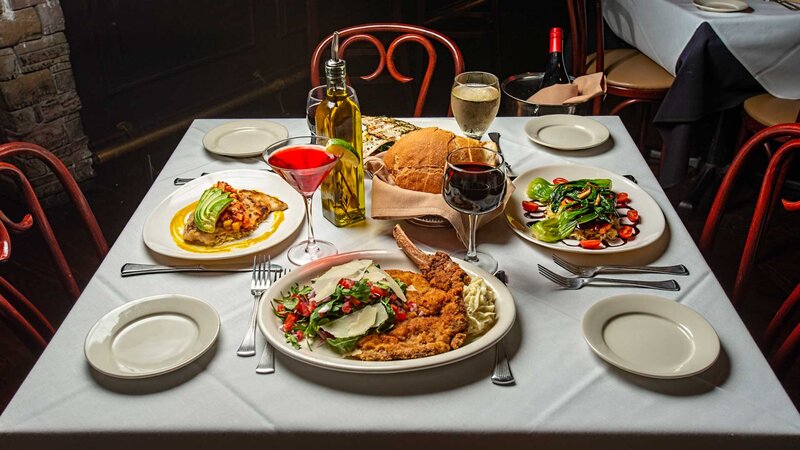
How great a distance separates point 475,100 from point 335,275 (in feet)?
2.04

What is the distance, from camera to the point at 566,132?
5.79ft

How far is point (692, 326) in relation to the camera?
1.05 meters

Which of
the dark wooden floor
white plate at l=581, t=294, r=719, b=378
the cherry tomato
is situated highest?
white plate at l=581, t=294, r=719, b=378

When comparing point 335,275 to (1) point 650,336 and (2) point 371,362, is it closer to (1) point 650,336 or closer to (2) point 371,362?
(2) point 371,362

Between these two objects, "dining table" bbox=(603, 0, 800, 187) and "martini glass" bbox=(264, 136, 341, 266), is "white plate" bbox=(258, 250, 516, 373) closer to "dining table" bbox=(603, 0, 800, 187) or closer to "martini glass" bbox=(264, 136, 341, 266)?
"martini glass" bbox=(264, 136, 341, 266)

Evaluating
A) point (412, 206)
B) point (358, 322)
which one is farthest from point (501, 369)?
point (412, 206)

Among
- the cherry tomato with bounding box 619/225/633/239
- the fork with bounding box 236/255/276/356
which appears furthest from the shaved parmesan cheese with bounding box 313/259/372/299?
the cherry tomato with bounding box 619/225/633/239

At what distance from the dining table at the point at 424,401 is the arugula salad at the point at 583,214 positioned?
0.63 ft

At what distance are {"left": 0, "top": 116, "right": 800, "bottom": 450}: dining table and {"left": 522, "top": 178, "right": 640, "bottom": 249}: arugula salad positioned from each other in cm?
19

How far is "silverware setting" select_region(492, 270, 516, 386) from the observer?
3.18 feet

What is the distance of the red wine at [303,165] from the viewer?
3.80 feet

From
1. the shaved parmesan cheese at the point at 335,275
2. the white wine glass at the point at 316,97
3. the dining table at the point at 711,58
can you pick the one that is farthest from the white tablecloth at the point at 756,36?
the shaved parmesan cheese at the point at 335,275

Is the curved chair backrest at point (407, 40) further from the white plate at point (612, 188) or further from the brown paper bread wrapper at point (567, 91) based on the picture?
the white plate at point (612, 188)

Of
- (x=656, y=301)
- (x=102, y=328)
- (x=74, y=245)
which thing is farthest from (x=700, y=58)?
(x=74, y=245)
